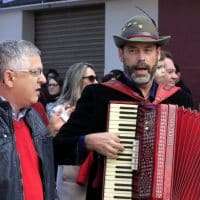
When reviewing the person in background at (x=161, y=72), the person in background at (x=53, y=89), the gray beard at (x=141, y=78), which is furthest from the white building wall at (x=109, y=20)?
the gray beard at (x=141, y=78)

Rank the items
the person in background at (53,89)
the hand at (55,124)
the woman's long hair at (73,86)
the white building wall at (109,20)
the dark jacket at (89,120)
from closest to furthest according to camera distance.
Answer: the dark jacket at (89,120), the hand at (55,124), the woman's long hair at (73,86), the person in background at (53,89), the white building wall at (109,20)

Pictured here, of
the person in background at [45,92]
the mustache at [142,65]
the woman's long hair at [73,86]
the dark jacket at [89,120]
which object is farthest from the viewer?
the person in background at [45,92]

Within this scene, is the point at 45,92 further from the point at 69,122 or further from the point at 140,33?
the point at 140,33

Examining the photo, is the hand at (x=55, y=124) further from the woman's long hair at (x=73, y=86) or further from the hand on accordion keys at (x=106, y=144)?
the hand on accordion keys at (x=106, y=144)

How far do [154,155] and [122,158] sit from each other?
17cm

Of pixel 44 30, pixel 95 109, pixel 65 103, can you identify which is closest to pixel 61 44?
pixel 44 30

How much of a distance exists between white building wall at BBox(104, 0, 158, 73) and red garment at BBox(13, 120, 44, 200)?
22.6 feet

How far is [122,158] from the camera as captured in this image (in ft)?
12.8

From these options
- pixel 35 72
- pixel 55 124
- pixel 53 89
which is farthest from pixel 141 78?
pixel 53 89

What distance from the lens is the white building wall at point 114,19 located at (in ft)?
35.0

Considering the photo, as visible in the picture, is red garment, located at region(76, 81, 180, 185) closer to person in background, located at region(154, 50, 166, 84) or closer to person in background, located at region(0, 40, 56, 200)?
person in background, located at region(0, 40, 56, 200)

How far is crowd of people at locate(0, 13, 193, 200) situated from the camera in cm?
361

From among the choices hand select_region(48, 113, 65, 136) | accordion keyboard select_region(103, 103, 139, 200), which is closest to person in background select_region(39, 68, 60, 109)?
hand select_region(48, 113, 65, 136)

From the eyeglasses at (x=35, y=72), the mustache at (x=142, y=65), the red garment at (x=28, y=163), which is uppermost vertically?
the mustache at (x=142, y=65)
